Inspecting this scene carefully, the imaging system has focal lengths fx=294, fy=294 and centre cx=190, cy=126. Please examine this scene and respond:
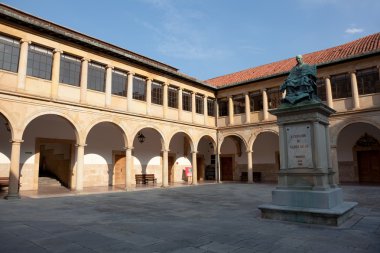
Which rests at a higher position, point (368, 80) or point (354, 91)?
point (368, 80)

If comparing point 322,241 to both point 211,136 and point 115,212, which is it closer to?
point 115,212

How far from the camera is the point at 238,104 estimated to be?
21719 millimetres

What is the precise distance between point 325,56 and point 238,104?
6.54 m

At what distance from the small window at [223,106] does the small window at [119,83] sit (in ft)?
28.0

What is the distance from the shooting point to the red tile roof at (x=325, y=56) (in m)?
16.8

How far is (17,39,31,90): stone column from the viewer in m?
12.2

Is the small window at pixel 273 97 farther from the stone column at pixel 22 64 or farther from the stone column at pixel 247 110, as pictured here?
the stone column at pixel 22 64

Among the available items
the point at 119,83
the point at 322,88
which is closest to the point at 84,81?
the point at 119,83

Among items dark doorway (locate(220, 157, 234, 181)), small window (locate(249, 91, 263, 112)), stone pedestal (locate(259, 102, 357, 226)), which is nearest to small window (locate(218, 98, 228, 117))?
small window (locate(249, 91, 263, 112))

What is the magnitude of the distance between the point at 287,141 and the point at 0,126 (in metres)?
13.1

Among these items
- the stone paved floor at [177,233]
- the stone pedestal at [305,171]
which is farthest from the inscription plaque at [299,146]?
the stone paved floor at [177,233]

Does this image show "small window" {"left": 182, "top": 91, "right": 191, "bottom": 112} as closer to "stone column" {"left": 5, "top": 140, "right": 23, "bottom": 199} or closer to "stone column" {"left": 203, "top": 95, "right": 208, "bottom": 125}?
"stone column" {"left": 203, "top": 95, "right": 208, "bottom": 125}

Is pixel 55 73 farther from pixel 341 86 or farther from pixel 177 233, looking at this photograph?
pixel 341 86

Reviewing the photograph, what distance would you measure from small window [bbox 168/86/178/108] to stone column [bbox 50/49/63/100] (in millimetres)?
Answer: 7329
